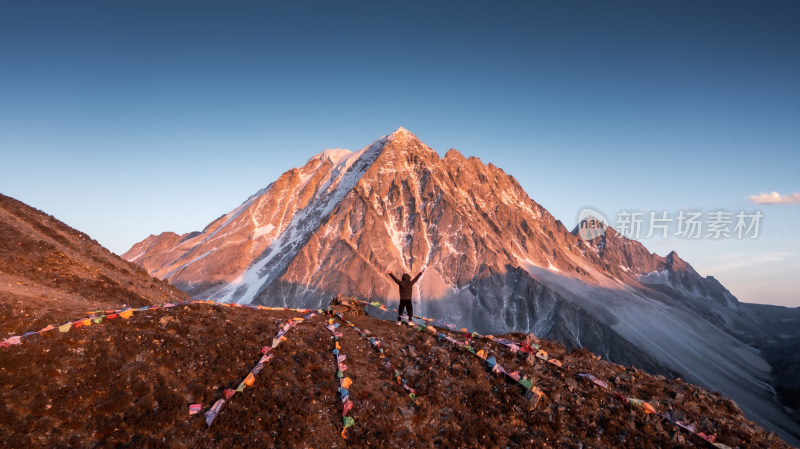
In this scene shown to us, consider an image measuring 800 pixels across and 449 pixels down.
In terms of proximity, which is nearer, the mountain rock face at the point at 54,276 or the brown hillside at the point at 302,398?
the brown hillside at the point at 302,398

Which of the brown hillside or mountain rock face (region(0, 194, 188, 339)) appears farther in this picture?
mountain rock face (region(0, 194, 188, 339))

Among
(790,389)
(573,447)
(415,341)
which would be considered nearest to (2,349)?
(415,341)

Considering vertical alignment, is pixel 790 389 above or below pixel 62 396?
below

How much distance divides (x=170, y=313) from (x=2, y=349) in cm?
680

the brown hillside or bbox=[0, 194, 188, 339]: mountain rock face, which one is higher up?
bbox=[0, 194, 188, 339]: mountain rock face

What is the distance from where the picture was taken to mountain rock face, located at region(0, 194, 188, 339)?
2005cm

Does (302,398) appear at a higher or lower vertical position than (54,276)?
lower

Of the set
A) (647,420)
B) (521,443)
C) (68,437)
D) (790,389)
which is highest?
(647,420)

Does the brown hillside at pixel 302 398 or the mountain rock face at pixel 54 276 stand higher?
the mountain rock face at pixel 54 276

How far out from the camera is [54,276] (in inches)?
1174

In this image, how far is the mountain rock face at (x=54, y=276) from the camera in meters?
20.0

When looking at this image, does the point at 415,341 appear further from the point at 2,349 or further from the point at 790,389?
the point at 790,389

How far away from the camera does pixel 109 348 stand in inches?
682

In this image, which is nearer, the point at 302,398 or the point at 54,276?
the point at 302,398
